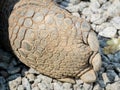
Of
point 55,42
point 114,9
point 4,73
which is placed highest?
point 55,42

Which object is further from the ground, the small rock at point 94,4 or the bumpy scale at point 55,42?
the bumpy scale at point 55,42

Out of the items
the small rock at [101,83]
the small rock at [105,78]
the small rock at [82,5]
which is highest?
the small rock at [82,5]

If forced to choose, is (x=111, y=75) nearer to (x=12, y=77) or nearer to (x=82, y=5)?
(x=12, y=77)

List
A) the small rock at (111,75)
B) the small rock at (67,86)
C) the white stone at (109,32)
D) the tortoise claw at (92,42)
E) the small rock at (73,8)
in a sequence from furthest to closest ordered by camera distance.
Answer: the small rock at (73,8) < the white stone at (109,32) < the small rock at (111,75) < the small rock at (67,86) < the tortoise claw at (92,42)

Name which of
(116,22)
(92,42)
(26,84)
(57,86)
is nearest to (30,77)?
(26,84)

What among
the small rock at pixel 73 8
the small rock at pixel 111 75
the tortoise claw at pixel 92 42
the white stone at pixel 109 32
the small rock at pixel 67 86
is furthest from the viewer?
the small rock at pixel 73 8

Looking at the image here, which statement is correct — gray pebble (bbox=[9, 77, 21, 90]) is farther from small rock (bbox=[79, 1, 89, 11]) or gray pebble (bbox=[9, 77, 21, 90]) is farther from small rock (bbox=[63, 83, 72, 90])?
small rock (bbox=[79, 1, 89, 11])

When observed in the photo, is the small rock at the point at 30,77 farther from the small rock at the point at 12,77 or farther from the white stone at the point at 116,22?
the white stone at the point at 116,22

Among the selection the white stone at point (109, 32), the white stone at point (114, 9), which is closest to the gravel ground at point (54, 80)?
the white stone at point (109, 32)
